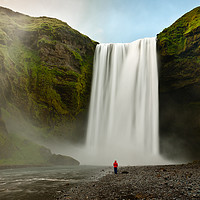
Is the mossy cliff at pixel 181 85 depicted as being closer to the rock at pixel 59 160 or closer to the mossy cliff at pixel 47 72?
the mossy cliff at pixel 47 72

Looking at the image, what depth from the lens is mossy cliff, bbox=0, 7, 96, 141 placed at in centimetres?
4200

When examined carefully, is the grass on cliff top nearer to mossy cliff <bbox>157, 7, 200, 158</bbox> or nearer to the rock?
mossy cliff <bbox>157, 7, 200, 158</bbox>

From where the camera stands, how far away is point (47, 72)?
47.4 m

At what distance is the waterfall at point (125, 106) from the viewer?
40062 mm

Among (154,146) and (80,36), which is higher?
(80,36)

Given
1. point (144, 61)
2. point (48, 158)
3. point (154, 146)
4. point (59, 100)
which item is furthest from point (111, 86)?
point (48, 158)

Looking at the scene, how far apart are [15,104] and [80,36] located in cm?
3108

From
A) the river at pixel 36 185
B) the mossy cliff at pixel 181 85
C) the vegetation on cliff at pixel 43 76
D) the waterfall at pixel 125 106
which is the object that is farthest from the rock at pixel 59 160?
A: the mossy cliff at pixel 181 85

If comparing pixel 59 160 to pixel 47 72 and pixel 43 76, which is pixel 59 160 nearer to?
pixel 43 76

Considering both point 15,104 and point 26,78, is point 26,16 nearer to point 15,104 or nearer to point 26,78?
point 26,78

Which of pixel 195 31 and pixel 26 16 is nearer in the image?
pixel 195 31

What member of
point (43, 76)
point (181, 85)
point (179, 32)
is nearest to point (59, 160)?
point (43, 76)

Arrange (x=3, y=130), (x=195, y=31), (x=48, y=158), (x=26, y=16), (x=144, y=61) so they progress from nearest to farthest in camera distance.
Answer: (x=3, y=130), (x=48, y=158), (x=195, y=31), (x=144, y=61), (x=26, y=16)

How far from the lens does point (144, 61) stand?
4719 cm
